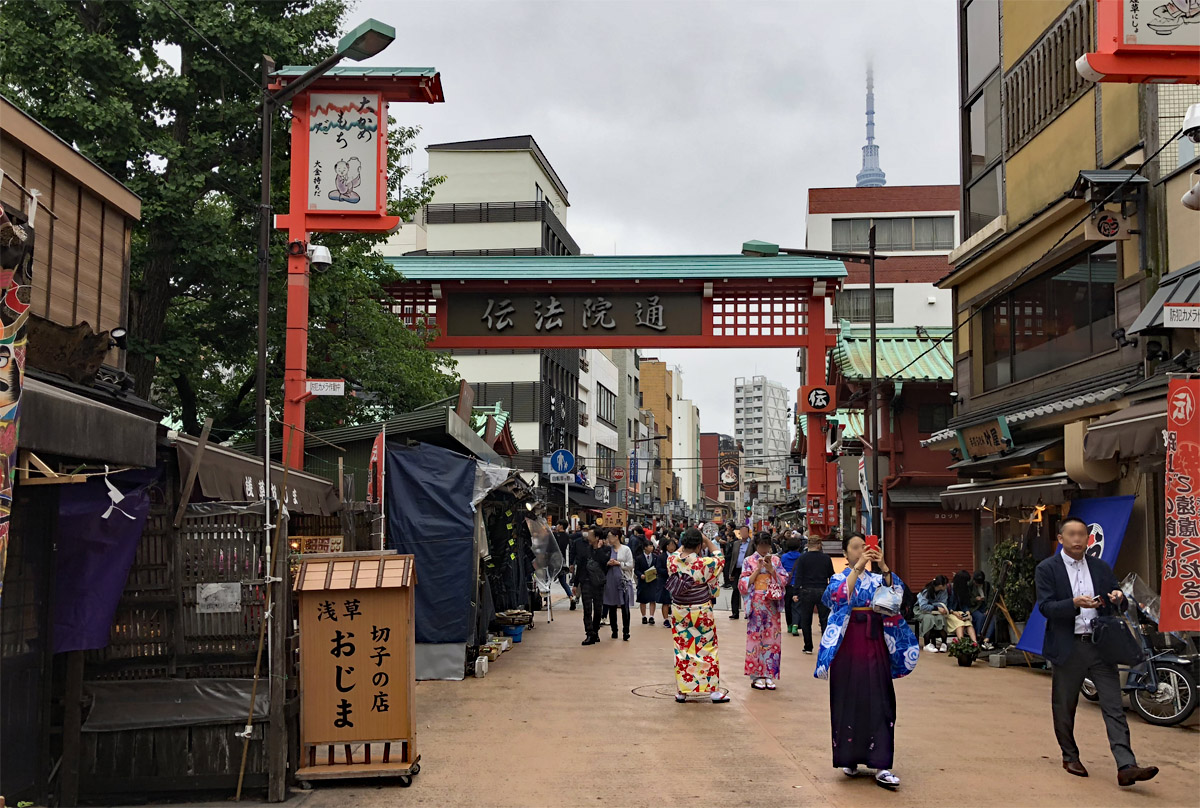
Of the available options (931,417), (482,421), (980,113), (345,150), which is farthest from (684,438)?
(345,150)

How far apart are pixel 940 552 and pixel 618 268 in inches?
441

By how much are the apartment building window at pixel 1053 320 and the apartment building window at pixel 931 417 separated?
8.99 meters

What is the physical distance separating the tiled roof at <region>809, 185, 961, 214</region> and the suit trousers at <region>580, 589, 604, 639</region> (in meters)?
35.0

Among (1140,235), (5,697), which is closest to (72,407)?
(5,697)

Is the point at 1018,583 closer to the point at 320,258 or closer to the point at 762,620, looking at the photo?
the point at 762,620

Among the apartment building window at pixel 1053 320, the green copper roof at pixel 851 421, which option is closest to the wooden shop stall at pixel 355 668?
the apartment building window at pixel 1053 320

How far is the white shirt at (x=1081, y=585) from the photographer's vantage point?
858 cm

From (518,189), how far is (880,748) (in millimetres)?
46788

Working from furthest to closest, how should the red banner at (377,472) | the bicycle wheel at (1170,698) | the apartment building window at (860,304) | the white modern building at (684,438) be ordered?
the white modern building at (684,438) → the apartment building window at (860,304) → the red banner at (377,472) → the bicycle wheel at (1170,698)

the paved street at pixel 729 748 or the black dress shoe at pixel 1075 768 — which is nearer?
the paved street at pixel 729 748

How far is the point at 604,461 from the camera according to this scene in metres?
71.6

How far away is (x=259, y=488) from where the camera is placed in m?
9.18

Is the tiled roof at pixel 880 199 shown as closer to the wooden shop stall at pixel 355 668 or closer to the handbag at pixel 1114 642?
the handbag at pixel 1114 642

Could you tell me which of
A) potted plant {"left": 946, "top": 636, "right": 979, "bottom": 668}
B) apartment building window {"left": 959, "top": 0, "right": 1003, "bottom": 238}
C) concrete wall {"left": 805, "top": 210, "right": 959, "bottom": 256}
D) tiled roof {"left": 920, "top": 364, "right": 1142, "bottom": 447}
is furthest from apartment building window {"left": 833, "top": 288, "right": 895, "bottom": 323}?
potted plant {"left": 946, "top": 636, "right": 979, "bottom": 668}
